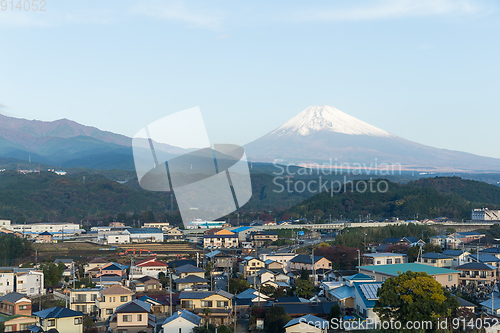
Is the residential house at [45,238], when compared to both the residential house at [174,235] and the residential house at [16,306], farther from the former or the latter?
the residential house at [16,306]

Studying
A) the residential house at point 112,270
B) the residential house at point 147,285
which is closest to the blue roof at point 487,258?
the residential house at point 147,285

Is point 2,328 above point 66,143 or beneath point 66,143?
beneath

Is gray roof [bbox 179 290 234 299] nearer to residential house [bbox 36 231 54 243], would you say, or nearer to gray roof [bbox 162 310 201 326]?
gray roof [bbox 162 310 201 326]

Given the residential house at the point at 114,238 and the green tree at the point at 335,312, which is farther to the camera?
the residential house at the point at 114,238

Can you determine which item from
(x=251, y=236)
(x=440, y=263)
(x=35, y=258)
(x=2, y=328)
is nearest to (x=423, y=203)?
(x=251, y=236)

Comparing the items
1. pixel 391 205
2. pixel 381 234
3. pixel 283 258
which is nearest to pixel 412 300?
pixel 283 258

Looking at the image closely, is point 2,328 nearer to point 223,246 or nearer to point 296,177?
point 223,246
